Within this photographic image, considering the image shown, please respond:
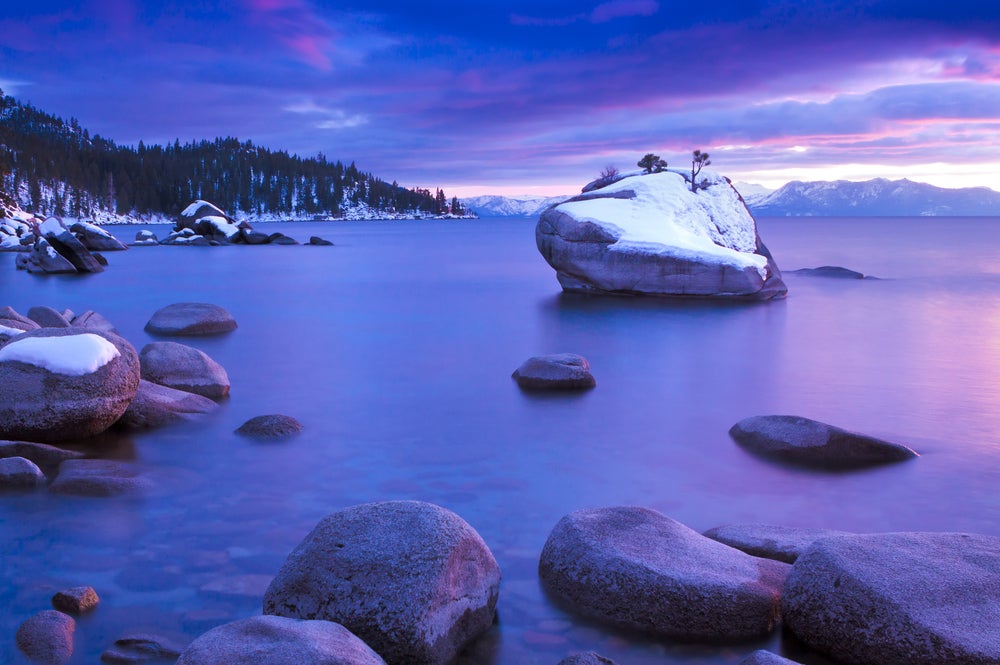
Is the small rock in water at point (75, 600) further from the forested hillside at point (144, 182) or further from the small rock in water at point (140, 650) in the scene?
the forested hillside at point (144, 182)

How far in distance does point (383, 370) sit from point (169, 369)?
4096mm

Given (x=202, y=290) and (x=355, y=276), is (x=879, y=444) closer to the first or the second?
(x=202, y=290)

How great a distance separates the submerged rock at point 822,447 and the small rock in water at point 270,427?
5663mm

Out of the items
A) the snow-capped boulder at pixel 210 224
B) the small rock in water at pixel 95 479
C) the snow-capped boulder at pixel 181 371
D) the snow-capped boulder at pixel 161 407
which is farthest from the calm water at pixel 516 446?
the snow-capped boulder at pixel 210 224

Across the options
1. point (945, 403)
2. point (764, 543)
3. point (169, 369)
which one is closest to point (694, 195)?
point (945, 403)

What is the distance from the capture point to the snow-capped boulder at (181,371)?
37.8 ft

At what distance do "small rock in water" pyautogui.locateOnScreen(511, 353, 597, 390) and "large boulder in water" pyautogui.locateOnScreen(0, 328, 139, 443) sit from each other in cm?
611

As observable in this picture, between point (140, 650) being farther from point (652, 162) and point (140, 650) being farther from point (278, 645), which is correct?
point (652, 162)

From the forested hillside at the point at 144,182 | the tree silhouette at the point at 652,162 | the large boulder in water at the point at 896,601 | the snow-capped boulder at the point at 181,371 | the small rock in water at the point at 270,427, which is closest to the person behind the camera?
the large boulder in water at the point at 896,601

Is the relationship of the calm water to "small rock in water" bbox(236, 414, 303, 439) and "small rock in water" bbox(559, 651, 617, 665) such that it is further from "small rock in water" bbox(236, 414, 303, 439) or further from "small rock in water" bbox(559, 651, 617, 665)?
"small rock in water" bbox(559, 651, 617, 665)

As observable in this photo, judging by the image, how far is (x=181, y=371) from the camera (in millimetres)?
11727

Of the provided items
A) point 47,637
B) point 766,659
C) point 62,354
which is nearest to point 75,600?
point 47,637

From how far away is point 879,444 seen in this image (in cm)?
907

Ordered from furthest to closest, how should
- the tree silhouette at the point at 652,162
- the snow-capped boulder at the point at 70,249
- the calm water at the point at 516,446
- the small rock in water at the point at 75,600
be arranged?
the snow-capped boulder at the point at 70,249
the tree silhouette at the point at 652,162
the calm water at the point at 516,446
the small rock in water at the point at 75,600
